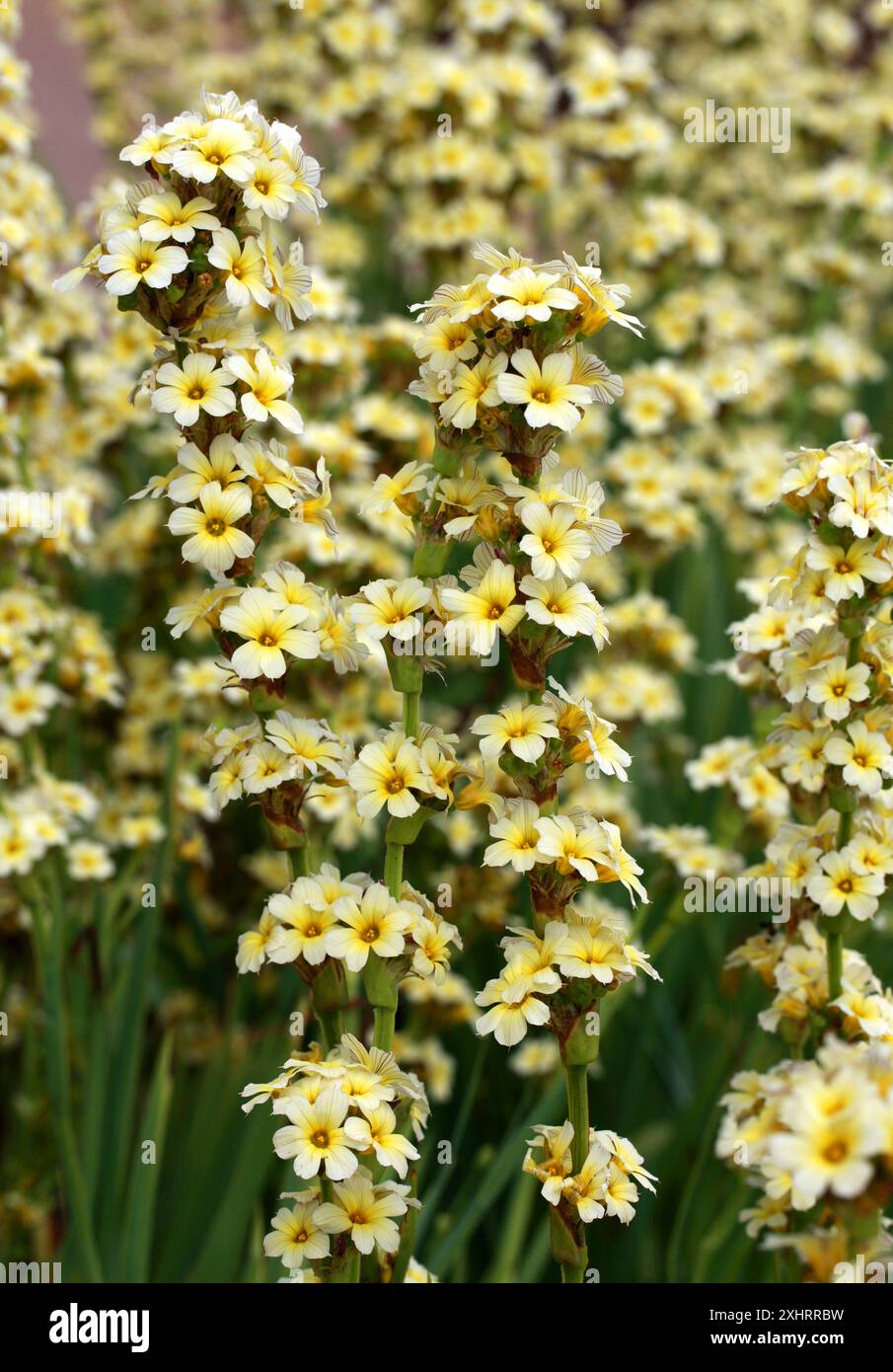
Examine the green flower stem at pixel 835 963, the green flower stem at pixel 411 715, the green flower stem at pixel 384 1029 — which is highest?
the green flower stem at pixel 411 715

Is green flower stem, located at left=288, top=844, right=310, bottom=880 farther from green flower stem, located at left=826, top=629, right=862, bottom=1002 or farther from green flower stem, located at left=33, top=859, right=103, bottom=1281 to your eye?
green flower stem, located at left=33, top=859, right=103, bottom=1281

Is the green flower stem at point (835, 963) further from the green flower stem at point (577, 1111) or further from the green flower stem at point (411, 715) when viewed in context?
the green flower stem at point (411, 715)

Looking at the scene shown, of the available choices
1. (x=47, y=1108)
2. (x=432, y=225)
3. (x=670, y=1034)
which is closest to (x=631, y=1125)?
(x=670, y=1034)

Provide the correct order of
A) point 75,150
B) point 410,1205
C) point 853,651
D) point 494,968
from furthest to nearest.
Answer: point 75,150 → point 494,968 → point 853,651 → point 410,1205

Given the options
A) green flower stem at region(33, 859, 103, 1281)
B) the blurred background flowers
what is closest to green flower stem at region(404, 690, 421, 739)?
the blurred background flowers

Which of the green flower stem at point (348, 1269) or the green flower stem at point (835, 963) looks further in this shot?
the green flower stem at point (835, 963)

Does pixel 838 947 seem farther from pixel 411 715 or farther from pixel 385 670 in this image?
pixel 385 670

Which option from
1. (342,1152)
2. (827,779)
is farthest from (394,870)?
(827,779)

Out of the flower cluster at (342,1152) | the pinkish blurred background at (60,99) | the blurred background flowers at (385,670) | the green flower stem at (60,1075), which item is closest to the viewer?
the flower cluster at (342,1152)

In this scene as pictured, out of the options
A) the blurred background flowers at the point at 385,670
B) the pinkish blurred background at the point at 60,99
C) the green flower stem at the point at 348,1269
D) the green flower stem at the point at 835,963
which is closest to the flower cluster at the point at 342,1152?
the green flower stem at the point at 348,1269
